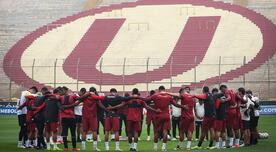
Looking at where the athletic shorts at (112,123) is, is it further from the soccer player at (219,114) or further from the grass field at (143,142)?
the soccer player at (219,114)

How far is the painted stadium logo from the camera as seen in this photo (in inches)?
1836

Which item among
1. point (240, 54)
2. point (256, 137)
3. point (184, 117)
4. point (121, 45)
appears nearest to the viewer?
point (184, 117)

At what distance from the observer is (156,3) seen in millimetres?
58438

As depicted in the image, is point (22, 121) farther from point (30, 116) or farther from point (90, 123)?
point (90, 123)

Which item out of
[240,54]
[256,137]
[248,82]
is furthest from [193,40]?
[256,137]

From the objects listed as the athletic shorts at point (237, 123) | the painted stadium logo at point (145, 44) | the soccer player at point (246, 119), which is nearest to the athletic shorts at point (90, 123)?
the athletic shorts at point (237, 123)

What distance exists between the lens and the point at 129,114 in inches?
772

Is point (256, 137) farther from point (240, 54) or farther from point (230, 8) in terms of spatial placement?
point (230, 8)

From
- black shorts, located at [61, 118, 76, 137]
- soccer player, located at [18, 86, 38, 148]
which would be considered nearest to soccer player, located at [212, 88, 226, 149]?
black shorts, located at [61, 118, 76, 137]

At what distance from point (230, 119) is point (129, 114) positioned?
12.4 ft

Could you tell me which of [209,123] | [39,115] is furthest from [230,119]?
[39,115]

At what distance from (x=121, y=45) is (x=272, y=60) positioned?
12566mm

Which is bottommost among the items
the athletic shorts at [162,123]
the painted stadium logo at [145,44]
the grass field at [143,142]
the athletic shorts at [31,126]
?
the grass field at [143,142]

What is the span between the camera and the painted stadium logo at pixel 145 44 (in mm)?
46625
